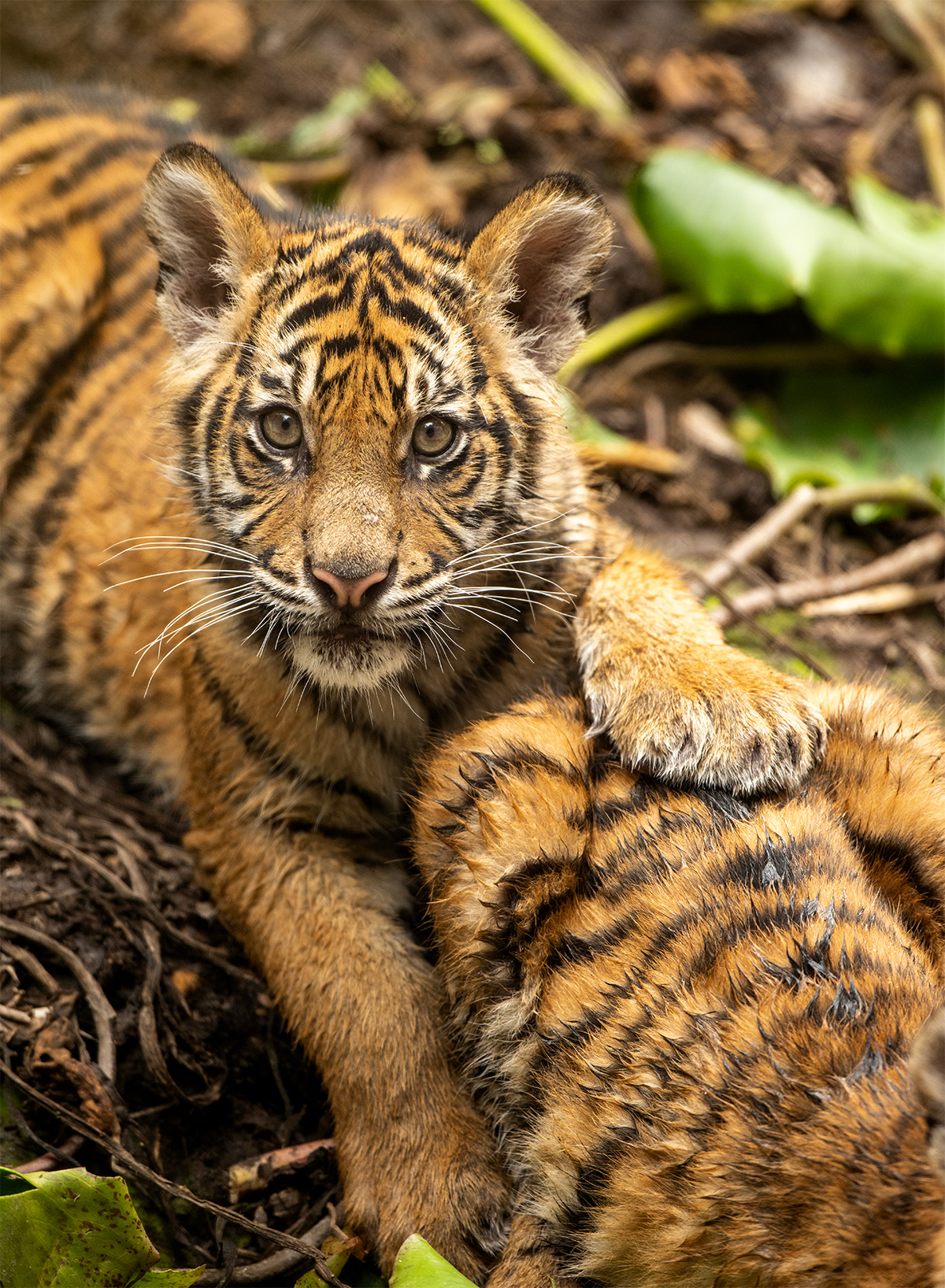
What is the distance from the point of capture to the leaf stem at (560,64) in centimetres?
546

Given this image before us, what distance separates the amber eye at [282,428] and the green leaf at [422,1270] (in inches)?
60.5

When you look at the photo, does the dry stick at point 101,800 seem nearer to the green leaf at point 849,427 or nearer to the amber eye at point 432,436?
the amber eye at point 432,436

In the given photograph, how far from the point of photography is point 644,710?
8.04 feet

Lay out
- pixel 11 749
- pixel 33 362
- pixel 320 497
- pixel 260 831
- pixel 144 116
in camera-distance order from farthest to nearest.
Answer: pixel 144 116
pixel 33 362
pixel 11 749
pixel 260 831
pixel 320 497

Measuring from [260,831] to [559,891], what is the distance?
0.88m

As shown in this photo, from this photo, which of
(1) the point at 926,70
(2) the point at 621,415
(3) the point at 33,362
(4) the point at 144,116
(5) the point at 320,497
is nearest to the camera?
(5) the point at 320,497

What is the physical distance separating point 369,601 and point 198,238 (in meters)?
1.12

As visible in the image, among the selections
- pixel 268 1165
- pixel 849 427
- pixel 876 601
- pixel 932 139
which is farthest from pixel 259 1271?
pixel 932 139

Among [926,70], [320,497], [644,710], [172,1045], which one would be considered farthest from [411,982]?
[926,70]

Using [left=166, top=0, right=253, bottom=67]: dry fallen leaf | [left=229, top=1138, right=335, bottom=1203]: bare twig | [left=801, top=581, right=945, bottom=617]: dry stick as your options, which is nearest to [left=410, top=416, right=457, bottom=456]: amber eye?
[left=229, top=1138, right=335, bottom=1203]: bare twig

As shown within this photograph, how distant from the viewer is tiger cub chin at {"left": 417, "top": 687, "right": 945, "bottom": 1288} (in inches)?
68.2

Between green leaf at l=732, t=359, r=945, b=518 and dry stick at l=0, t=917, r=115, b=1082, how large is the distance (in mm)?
2763

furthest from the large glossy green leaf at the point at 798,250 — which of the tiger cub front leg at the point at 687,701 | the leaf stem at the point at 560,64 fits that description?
the tiger cub front leg at the point at 687,701

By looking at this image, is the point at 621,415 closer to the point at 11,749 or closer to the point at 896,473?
the point at 896,473
